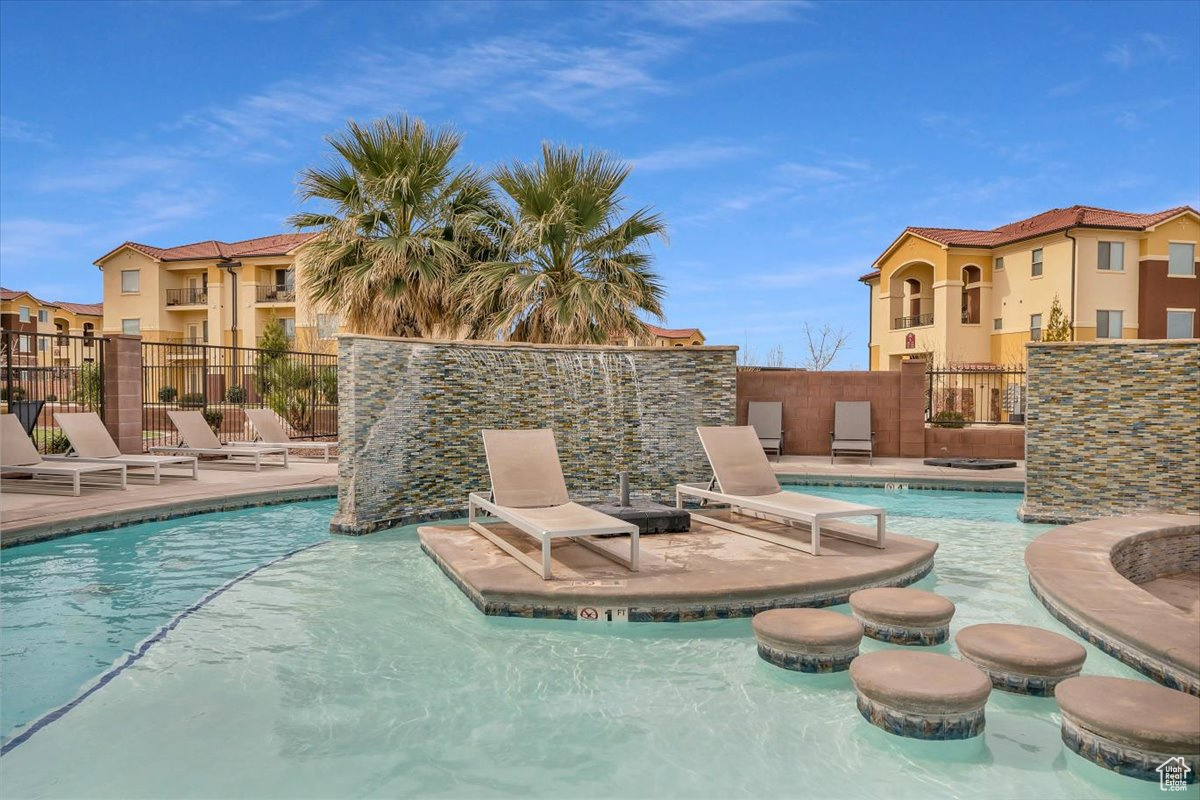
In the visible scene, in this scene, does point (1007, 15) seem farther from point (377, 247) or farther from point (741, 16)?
point (377, 247)

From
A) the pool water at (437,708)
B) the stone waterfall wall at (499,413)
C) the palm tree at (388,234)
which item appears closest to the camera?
the pool water at (437,708)

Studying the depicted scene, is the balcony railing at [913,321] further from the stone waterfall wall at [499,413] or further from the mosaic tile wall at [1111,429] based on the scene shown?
the stone waterfall wall at [499,413]

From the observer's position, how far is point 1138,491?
8.54 metres

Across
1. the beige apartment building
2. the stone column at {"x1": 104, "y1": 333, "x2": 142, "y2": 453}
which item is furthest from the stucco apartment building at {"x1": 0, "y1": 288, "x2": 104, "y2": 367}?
the stone column at {"x1": 104, "y1": 333, "x2": 142, "y2": 453}

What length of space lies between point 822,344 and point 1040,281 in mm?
8411

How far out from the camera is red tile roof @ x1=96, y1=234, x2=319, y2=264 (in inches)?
1510

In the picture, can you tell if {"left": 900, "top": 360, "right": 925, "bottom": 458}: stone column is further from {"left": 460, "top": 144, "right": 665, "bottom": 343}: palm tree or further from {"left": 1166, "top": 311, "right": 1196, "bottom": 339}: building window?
{"left": 1166, "top": 311, "right": 1196, "bottom": 339}: building window

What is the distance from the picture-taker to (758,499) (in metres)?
7.13

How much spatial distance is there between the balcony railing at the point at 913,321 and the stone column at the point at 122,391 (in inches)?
1204

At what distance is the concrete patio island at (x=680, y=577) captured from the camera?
5371 mm

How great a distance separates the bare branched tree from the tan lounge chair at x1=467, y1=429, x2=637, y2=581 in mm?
28044

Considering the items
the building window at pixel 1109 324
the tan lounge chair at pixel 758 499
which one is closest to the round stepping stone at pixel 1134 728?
the tan lounge chair at pixel 758 499

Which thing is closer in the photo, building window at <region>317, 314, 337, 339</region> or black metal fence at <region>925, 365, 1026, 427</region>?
black metal fence at <region>925, 365, 1026, 427</region>

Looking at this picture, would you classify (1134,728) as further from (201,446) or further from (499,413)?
(201,446)
